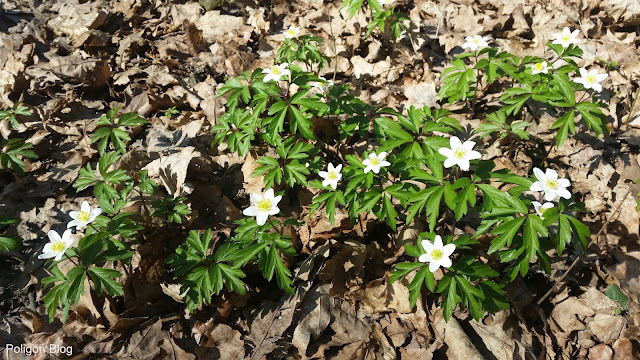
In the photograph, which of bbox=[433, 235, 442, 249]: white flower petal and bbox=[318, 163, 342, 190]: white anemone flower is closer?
bbox=[433, 235, 442, 249]: white flower petal

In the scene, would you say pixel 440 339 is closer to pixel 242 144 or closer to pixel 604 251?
pixel 604 251

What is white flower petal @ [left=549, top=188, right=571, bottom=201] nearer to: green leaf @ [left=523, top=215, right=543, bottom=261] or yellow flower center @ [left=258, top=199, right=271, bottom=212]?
green leaf @ [left=523, top=215, right=543, bottom=261]

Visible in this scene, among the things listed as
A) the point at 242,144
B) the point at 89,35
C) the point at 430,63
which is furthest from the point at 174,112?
the point at 430,63

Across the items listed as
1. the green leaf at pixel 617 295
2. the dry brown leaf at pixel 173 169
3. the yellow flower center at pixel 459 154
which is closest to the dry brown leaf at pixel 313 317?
the yellow flower center at pixel 459 154

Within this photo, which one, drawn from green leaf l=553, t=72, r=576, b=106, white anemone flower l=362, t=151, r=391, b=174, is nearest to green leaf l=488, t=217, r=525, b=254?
white anemone flower l=362, t=151, r=391, b=174

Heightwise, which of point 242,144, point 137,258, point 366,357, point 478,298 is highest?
point 242,144

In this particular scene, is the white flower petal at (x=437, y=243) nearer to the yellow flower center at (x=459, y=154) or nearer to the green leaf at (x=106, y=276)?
the yellow flower center at (x=459, y=154)
